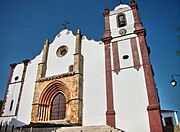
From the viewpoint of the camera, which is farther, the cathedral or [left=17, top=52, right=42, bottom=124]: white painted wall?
[left=17, top=52, right=42, bottom=124]: white painted wall

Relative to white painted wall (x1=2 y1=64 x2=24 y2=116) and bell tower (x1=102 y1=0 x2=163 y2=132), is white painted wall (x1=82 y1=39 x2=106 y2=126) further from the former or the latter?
white painted wall (x1=2 y1=64 x2=24 y2=116)

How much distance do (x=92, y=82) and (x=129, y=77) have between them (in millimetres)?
3548

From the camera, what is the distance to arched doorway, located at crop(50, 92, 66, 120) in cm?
1613

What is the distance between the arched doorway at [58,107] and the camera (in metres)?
16.1

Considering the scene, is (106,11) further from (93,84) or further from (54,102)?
(54,102)

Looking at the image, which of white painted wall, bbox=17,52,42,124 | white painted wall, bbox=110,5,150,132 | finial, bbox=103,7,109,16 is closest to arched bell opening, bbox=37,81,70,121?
white painted wall, bbox=17,52,42,124

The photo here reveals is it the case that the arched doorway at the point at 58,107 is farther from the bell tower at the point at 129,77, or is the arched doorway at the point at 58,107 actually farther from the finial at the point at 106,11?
the finial at the point at 106,11

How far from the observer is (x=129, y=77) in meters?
14.6

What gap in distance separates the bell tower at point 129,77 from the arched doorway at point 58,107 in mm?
4806

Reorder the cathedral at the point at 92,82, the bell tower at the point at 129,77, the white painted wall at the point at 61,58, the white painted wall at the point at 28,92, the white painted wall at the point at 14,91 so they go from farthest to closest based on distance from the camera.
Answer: the white painted wall at the point at 14,91, the white painted wall at the point at 61,58, the white painted wall at the point at 28,92, the cathedral at the point at 92,82, the bell tower at the point at 129,77

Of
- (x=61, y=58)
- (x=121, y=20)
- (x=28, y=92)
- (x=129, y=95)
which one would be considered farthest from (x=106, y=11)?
(x=28, y=92)

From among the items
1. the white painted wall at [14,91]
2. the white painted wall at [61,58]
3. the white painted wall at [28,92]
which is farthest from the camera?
the white painted wall at [14,91]

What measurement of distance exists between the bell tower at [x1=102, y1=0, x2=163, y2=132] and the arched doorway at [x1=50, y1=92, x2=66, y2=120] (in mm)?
4806

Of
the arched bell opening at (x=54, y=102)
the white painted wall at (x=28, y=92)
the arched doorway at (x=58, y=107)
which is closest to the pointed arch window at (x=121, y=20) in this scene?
the arched bell opening at (x=54, y=102)
